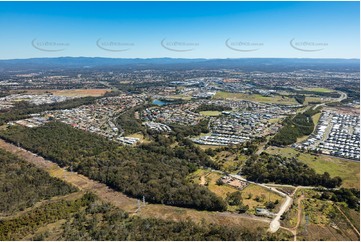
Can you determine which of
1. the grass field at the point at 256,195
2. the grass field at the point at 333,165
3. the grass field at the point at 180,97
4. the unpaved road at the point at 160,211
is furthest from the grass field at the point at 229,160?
the grass field at the point at 180,97

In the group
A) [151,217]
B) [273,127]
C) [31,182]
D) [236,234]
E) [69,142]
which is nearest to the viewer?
[236,234]

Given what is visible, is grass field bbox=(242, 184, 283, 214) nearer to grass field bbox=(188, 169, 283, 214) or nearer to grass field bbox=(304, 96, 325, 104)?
grass field bbox=(188, 169, 283, 214)

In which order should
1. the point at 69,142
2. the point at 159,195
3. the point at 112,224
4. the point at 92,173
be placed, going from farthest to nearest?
the point at 69,142 → the point at 92,173 → the point at 159,195 → the point at 112,224

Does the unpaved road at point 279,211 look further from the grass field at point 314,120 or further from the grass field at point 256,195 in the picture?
the grass field at point 314,120

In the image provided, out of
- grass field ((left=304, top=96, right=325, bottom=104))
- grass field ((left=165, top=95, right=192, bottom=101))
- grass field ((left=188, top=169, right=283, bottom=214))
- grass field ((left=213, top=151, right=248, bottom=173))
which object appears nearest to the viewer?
grass field ((left=188, top=169, right=283, bottom=214))

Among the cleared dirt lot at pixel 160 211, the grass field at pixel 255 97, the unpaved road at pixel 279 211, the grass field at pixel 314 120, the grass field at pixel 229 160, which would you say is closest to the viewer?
the unpaved road at pixel 279 211

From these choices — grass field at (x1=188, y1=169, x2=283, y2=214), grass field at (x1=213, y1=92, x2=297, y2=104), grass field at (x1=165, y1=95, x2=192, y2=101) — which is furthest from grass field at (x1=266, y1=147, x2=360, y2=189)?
grass field at (x1=165, y1=95, x2=192, y2=101)

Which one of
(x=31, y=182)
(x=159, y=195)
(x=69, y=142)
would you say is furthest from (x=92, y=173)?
(x=69, y=142)

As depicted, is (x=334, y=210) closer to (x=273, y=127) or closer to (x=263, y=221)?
(x=263, y=221)
